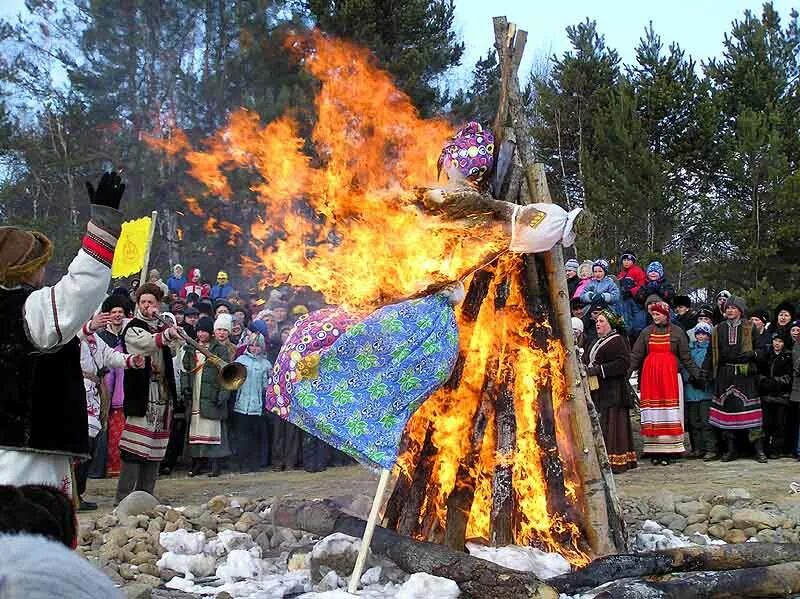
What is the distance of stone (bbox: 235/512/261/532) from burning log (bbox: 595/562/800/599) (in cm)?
297

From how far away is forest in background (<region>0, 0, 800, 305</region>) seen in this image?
54.5 feet

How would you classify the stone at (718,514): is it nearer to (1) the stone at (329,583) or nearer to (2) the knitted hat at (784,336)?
(1) the stone at (329,583)

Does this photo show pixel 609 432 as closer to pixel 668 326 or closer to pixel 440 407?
pixel 668 326

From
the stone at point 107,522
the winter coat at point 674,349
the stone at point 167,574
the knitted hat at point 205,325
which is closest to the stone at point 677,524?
the stone at point 167,574

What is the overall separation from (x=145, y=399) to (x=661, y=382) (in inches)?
254

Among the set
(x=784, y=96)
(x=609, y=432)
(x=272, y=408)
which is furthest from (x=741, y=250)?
(x=272, y=408)

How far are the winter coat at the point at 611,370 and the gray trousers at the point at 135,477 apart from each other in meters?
5.31

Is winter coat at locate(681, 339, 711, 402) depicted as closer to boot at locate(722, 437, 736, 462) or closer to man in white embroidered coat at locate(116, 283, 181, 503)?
boot at locate(722, 437, 736, 462)

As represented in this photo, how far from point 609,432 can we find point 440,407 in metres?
5.55

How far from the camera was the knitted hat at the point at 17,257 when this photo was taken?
363cm

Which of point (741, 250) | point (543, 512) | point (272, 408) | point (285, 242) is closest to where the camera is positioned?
point (272, 408)

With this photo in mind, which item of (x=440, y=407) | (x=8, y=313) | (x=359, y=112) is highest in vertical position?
(x=359, y=112)

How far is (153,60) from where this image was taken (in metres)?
19.9

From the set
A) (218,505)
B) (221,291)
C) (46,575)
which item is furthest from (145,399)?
(46,575)
